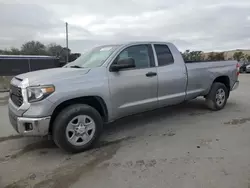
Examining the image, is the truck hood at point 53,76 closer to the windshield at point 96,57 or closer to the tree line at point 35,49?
the windshield at point 96,57

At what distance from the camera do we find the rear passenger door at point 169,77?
5.09 meters

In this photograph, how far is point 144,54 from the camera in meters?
5.00

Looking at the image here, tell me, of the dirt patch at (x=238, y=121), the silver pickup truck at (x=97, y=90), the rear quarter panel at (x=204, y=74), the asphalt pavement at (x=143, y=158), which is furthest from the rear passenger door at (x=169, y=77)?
the dirt patch at (x=238, y=121)

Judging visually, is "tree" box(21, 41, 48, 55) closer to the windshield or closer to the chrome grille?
the windshield

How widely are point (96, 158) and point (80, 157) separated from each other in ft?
0.87

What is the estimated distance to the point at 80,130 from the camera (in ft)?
12.9

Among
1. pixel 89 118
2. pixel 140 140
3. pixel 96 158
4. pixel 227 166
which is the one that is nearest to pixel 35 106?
pixel 89 118

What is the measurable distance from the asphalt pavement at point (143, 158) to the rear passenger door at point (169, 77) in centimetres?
60

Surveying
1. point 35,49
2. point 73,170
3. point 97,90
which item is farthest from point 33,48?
point 73,170

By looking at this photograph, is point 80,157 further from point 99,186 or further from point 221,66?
point 221,66

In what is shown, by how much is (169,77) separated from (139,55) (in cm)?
82

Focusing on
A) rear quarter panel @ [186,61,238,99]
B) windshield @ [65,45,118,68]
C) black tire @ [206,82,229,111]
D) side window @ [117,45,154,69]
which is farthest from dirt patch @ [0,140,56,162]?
black tire @ [206,82,229,111]

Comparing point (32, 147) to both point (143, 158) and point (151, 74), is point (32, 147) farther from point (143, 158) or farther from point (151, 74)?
point (151, 74)

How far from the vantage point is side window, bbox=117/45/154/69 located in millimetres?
4742
